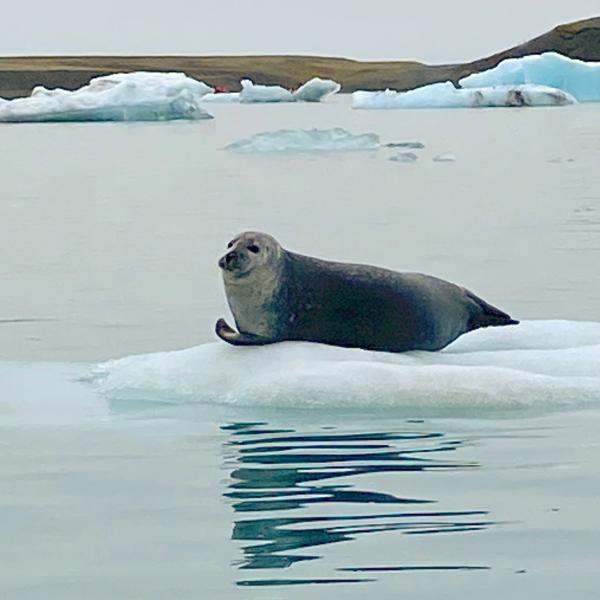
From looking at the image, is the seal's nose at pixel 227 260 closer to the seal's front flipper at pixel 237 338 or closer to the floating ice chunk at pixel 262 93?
the seal's front flipper at pixel 237 338

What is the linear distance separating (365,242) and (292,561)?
29.7ft

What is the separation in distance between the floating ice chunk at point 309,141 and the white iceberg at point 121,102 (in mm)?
5592

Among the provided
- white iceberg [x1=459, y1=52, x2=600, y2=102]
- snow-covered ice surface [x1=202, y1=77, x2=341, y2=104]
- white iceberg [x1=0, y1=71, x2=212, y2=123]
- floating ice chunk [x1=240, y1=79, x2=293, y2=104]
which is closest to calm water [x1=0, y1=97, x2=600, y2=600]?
white iceberg [x1=0, y1=71, x2=212, y2=123]

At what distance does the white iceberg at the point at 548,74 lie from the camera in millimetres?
36781

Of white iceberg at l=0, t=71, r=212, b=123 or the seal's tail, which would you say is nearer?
the seal's tail

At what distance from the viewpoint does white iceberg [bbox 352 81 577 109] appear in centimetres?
3741

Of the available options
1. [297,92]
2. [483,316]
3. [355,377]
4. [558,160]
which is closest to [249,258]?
[355,377]

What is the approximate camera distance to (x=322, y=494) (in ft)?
15.9

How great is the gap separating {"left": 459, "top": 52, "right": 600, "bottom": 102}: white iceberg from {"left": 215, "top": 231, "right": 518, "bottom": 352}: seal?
29.6 metres

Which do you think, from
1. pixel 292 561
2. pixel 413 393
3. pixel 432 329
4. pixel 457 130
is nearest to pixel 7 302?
pixel 432 329

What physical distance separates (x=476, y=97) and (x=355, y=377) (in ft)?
101

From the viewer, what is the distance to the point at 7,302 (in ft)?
31.5

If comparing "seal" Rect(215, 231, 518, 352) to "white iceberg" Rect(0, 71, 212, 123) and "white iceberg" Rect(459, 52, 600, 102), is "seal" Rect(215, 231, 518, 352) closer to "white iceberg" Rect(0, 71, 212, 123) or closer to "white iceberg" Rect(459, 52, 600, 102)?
"white iceberg" Rect(0, 71, 212, 123)

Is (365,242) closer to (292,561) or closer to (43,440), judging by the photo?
(43,440)
